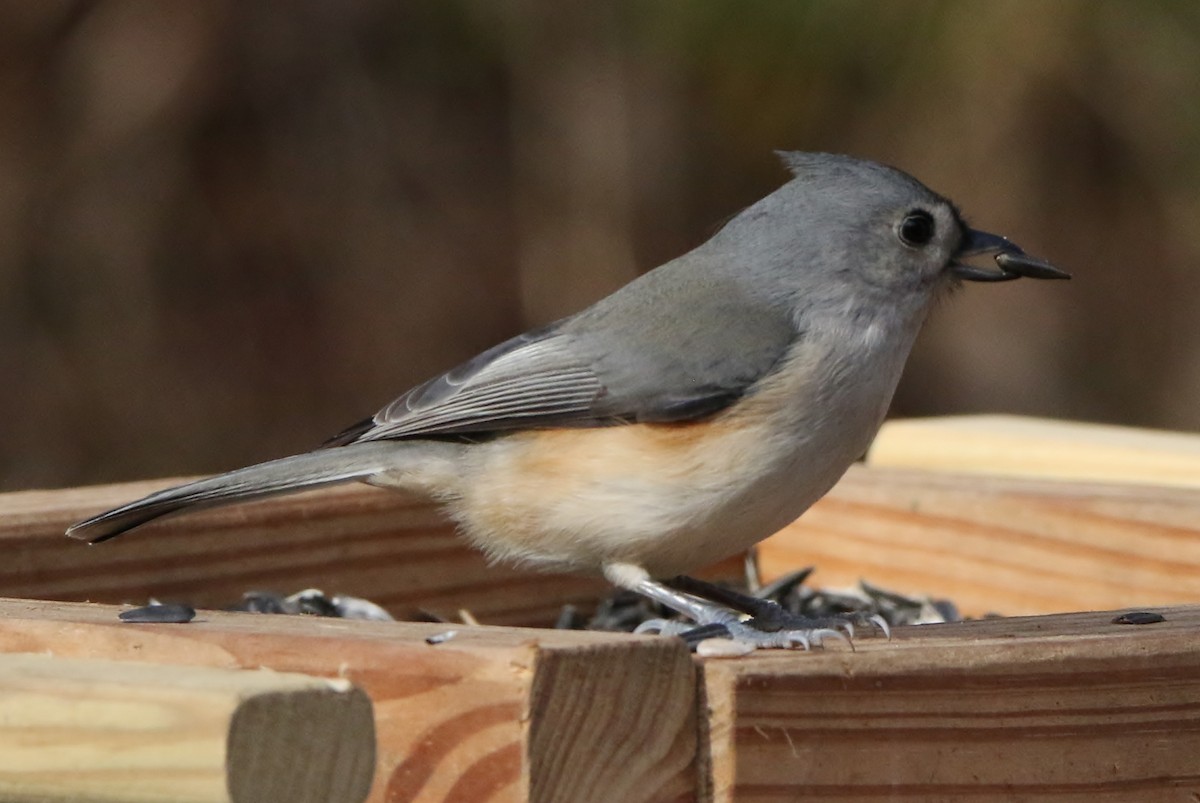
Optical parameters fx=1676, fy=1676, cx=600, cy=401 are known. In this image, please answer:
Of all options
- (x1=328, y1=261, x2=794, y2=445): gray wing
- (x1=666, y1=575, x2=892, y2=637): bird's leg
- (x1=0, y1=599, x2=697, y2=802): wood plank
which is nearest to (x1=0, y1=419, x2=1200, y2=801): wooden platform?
(x1=0, y1=599, x2=697, y2=802): wood plank

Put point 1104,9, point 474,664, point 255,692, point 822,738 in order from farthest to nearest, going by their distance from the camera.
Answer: point 1104,9 → point 822,738 → point 474,664 → point 255,692

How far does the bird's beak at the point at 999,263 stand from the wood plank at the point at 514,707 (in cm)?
177

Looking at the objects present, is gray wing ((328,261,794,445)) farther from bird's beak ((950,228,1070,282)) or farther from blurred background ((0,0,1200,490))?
blurred background ((0,0,1200,490))

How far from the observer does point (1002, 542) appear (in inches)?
167

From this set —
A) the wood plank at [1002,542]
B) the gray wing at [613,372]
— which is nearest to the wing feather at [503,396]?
the gray wing at [613,372]

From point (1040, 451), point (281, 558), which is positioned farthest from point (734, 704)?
point (1040, 451)

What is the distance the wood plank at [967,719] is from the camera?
7.53 feet

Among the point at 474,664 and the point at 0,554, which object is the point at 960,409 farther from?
the point at 474,664

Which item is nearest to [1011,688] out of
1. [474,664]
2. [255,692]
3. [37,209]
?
[474,664]

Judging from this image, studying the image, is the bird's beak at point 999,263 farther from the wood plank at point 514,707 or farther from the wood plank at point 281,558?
the wood plank at point 514,707

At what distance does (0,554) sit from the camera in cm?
359

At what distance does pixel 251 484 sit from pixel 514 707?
1.41m

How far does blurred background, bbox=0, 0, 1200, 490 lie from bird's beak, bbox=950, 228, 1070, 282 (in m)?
3.87

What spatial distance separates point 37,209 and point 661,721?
22.0ft
